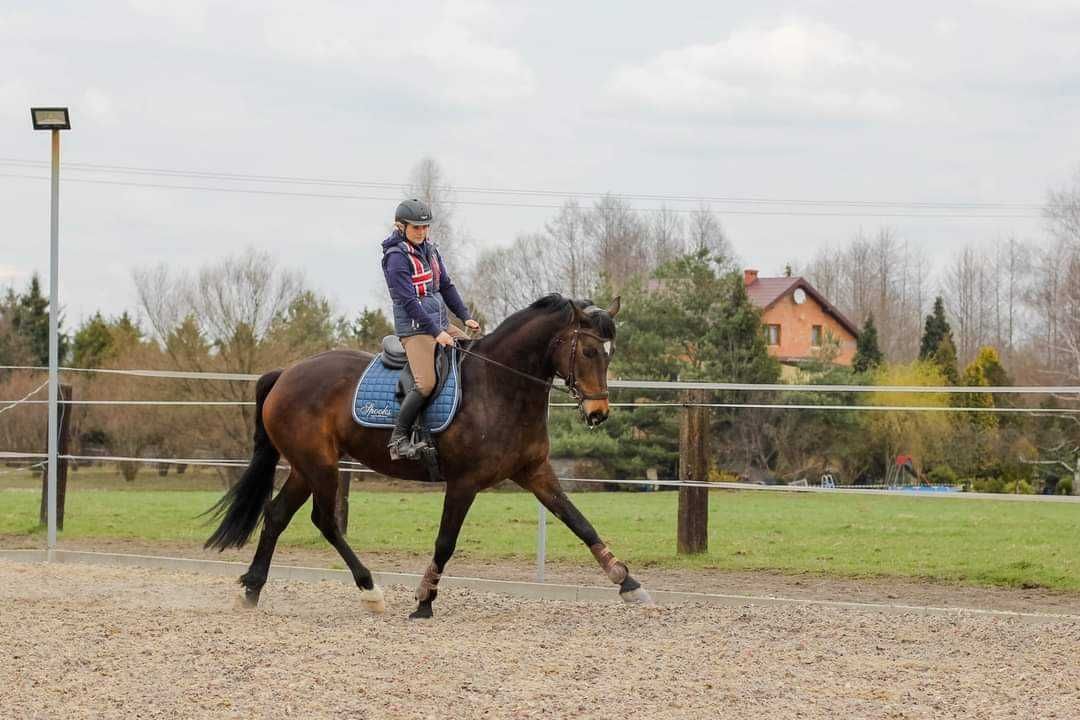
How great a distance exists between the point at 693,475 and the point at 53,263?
5.72 m

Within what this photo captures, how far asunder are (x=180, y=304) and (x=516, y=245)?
1610 cm

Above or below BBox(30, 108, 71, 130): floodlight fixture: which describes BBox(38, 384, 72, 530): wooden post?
below

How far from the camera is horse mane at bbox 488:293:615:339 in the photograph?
24.6 feet

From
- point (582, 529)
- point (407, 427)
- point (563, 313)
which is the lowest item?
point (582, 529)

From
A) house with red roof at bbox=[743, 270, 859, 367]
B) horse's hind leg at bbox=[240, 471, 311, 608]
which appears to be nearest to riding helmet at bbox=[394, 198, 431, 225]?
horse's hind leg at bbox=[240, 471, 311, 608]

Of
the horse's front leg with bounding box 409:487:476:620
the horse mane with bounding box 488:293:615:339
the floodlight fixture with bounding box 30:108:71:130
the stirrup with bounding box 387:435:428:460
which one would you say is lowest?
the horse's front leg with bounding box 409:487:476:620

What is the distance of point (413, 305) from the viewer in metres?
7.69

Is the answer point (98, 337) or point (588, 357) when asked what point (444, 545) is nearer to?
point (588, 357)

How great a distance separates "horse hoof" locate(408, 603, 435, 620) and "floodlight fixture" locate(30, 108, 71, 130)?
5.90m

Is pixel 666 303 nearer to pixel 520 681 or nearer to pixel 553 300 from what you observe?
pixel 553 300

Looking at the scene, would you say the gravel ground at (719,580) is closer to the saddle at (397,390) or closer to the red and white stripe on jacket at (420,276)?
the saddle at (397,390)

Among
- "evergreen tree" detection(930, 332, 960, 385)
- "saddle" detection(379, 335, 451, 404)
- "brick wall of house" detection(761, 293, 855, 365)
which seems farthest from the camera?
"brick wall of house" detection(761, 293, 855, 365)

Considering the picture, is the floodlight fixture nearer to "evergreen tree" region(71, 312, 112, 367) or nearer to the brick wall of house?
"evergreen tree" region(71, 312, 112, 367)

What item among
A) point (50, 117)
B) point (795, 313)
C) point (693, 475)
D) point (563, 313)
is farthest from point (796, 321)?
point (563, 313)
